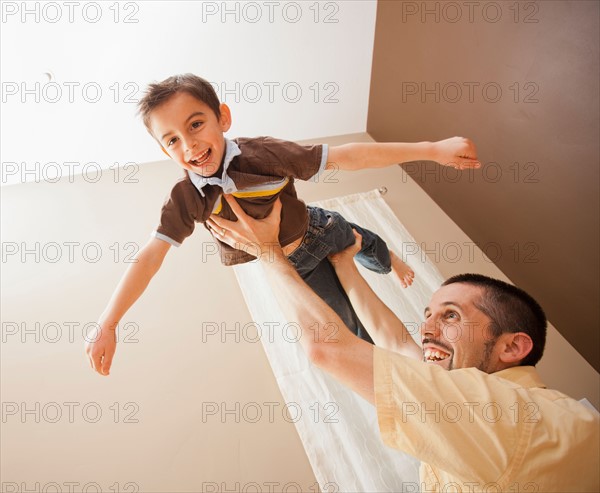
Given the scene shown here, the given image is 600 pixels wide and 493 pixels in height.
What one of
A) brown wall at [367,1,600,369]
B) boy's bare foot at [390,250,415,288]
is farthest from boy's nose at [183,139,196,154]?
brown wall at [367,1,600,369]

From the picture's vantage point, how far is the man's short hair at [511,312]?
1039 mm

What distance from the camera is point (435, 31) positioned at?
184cm

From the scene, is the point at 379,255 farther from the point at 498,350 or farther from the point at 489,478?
the point at 489,478

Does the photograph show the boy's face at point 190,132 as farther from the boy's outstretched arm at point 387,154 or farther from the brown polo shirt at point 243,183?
the boy's outstretched arm at point 387,154

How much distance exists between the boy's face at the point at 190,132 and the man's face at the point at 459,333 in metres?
0.58

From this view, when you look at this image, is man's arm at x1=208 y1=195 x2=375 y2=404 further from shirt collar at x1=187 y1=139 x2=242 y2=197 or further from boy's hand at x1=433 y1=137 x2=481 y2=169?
boy's hand at x1=433 y1=137 x2=481 y2=169

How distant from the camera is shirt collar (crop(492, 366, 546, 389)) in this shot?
0.95 m

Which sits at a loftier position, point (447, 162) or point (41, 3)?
point (41, 3)

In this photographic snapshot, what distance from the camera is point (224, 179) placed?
1063 mm

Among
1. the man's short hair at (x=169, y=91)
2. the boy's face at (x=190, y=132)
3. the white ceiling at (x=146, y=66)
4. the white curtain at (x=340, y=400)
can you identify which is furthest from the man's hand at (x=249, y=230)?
the white ceiling at (x=146, y=66)

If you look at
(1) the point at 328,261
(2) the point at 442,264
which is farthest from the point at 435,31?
(1) the point at 328,261

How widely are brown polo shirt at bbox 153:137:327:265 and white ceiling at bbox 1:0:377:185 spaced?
1097 millimetres

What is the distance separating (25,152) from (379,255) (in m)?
1.63

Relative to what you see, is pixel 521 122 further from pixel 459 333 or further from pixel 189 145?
pixel 189 145
